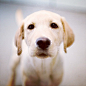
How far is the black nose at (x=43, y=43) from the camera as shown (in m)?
0.37

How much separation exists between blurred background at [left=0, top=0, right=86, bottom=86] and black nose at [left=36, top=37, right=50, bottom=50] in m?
0.24

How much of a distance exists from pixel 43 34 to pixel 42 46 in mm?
54

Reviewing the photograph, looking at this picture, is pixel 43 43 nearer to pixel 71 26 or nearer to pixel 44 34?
pixel 44 34

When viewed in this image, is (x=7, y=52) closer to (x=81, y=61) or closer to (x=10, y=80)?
(x=10, y=80)

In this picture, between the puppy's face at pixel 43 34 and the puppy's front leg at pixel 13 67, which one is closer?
the puppy's face at pixel 43 34

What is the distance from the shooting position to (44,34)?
0.41 meters

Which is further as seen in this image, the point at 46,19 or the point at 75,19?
the point at 75,19

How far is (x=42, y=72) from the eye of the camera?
1.90 ft

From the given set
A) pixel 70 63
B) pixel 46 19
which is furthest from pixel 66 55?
pixel 46 19

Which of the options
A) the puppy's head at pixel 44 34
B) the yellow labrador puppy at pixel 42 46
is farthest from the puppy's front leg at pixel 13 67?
the puppy's head at pixel 44 34

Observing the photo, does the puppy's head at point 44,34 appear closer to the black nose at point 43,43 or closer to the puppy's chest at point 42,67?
the black nose at point 43,43

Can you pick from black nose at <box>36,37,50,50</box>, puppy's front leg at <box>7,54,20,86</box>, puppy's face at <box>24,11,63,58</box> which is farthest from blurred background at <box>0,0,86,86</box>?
black nose at <box>36,37,50,50</box>

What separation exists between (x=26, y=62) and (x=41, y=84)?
16 centimetres

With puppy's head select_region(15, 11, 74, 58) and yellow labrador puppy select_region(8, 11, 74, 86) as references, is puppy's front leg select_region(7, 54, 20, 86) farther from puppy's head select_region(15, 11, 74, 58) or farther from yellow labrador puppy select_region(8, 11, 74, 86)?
puppy's head select_region(15, 11, 74, 58)
